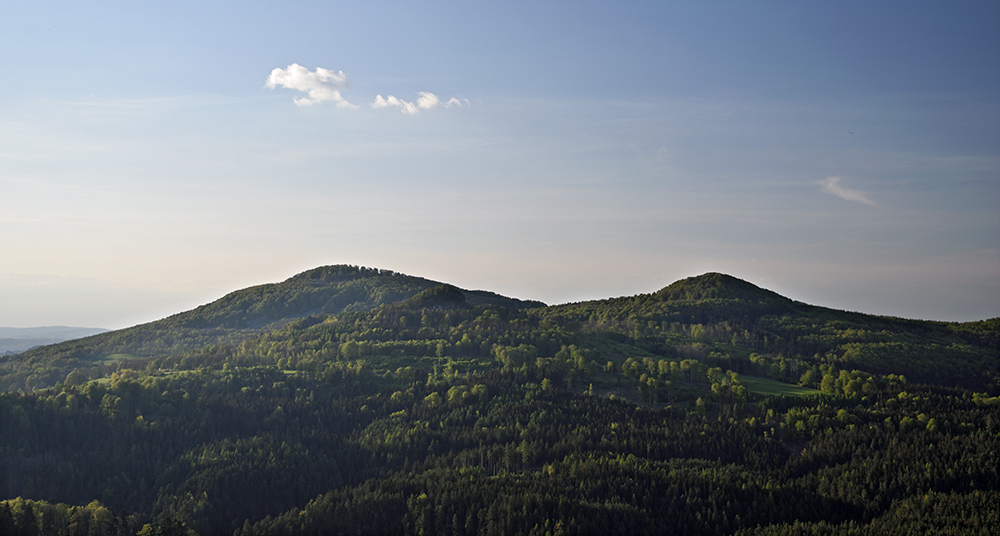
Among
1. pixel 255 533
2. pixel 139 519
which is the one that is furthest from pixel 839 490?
pixel 139 519

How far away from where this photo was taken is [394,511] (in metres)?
181

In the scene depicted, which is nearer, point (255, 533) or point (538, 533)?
point (538, 533)

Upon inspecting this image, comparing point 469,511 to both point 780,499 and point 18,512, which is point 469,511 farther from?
point 18,512

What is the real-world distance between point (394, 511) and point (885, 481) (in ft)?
447

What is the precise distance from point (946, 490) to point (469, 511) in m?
133

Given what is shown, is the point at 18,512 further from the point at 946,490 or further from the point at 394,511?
the point at 946,490

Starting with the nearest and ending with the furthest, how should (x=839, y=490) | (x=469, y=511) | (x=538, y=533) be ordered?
(x=538, y=533)
(x=469, y=511)
(x=839, y=490)

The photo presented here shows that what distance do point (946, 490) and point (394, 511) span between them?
152m

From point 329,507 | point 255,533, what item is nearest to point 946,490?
point 329,507

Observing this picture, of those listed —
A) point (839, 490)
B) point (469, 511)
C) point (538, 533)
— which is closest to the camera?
point (538, 533)

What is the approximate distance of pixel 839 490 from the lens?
625ft

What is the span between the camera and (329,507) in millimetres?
185500

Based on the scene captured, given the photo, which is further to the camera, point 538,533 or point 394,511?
point 394,511

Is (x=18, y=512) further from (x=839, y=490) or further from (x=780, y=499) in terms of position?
(x=839, y=490)
